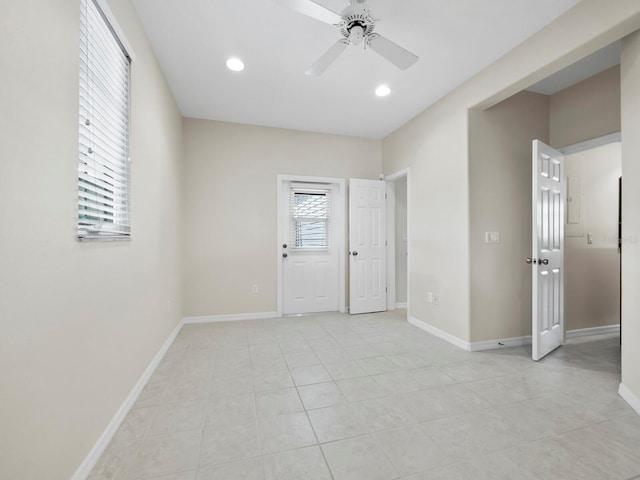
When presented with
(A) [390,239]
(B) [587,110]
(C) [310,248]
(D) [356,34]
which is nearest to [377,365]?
(C) [310,248]

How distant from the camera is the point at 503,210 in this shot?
9.83ft

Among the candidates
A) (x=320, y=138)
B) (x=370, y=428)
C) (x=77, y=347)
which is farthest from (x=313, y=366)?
(x=320, y=138)

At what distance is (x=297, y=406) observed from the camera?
1893 mm

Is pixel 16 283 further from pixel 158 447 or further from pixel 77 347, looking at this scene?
pixel 158 447

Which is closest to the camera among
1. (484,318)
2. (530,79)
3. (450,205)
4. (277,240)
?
(530,79)

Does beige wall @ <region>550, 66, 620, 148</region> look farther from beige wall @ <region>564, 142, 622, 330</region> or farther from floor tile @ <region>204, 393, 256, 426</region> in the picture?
floor tile @ <region>204, 393, 256, 426</region>

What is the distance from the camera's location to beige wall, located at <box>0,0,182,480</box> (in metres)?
0.90

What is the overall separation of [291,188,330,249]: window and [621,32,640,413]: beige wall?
3177 mm

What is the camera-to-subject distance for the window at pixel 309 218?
4301 millimetres

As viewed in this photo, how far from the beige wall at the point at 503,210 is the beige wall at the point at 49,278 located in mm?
2989

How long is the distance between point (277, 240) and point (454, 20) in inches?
119

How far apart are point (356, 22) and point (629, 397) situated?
2.99 meters

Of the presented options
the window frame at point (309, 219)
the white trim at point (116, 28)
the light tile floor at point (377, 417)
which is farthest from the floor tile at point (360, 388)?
the white trim at point (116, 28)

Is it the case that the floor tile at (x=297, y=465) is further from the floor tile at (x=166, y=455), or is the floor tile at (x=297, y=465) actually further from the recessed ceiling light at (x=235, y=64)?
the recessed ceiling light at (x=235, y=64)
